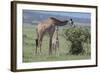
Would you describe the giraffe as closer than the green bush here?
Yes

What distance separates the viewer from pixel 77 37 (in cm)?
218

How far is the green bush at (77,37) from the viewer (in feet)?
7.04

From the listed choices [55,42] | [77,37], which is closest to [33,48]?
[55,42]

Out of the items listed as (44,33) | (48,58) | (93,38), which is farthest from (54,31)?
(93,38)

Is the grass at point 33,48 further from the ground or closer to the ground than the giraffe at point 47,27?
closer to the ground

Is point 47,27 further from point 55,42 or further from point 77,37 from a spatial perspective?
point 77,37

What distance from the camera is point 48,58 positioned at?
203 centimetres

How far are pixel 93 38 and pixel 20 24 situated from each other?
0.79 meters

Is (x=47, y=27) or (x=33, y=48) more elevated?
(x=47, y=27)

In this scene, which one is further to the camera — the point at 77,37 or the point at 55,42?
the point at 77,37

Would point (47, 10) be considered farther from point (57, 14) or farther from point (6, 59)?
point (6, 59)

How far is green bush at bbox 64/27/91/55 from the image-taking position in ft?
7.04

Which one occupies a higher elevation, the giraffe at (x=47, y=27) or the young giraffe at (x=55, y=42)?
the giraffe at (x=47, y=27)

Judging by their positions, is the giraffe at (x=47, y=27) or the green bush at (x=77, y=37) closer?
the giraffe at (x=47, y=27)
